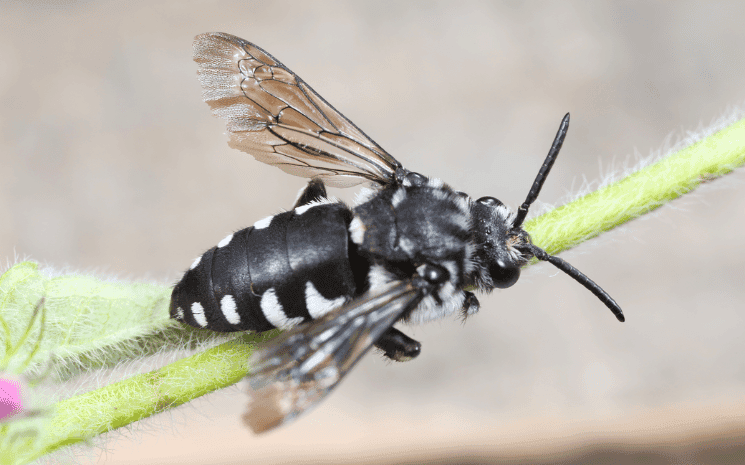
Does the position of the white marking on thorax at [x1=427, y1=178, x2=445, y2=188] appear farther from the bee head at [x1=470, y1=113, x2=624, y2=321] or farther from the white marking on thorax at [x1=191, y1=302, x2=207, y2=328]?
the white marking on thorax at [x1=191, y1=302, x2=207, y2=328]

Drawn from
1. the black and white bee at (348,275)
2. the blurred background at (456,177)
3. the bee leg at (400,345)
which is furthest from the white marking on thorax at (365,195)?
the blurred background at (456,177)

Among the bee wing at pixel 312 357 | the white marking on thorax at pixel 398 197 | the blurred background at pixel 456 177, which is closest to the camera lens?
the bee wing at pixel 312 357

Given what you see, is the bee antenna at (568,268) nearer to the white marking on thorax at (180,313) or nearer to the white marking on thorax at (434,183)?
the white marking on thorax at (434,183)

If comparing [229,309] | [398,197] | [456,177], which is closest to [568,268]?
[398,197]

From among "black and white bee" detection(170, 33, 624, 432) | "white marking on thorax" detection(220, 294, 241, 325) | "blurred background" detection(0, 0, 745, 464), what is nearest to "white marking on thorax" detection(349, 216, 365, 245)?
"black and white bee" detection(170, 33, 624, 432)

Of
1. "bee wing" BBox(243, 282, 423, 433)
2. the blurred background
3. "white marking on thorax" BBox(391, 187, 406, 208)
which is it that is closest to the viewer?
"bee wing" BBox(243, 282, 423, 433)
